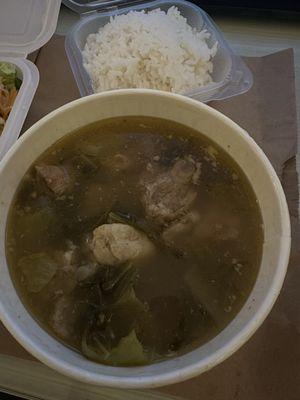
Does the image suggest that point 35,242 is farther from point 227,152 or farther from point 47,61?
point 47,61

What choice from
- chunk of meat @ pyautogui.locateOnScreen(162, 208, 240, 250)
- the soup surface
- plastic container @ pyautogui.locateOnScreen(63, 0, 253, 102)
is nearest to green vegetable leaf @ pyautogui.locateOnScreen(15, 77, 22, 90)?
plastic container @ pyautogui.locateOnScreen(63, 0, 253, 102)

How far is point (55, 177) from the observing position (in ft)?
3.31

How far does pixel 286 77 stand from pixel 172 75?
0.39 meters

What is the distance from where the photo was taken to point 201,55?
1534mm

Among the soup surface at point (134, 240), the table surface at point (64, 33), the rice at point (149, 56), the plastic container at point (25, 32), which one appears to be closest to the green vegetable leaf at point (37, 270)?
the soup surface at point (134, 240)

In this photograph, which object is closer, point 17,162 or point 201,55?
point 17,162

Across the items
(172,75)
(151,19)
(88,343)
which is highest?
(151,19)

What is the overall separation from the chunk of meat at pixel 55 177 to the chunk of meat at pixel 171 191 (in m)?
0.18

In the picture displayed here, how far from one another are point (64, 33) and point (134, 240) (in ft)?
3.76

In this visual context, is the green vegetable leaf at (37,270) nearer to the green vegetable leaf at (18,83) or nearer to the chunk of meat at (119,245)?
the chunk of meat at (119,245)

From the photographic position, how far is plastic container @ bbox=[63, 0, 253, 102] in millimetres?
1455

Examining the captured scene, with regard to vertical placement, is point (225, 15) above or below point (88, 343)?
above

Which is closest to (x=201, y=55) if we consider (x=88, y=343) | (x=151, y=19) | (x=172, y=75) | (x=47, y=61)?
(x=172, y=75)

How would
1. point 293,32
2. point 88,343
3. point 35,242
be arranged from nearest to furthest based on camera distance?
1. point 88,343
2. point 35,242
3. point 293,32
